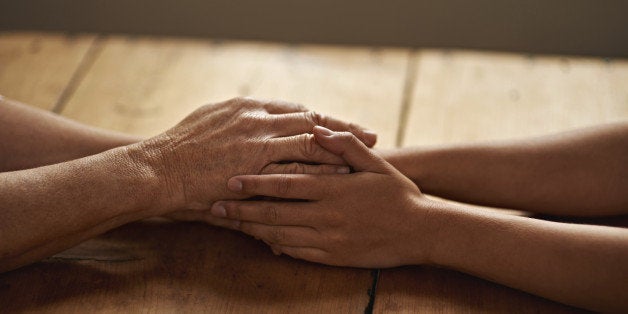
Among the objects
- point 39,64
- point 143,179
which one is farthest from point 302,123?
point 39,64

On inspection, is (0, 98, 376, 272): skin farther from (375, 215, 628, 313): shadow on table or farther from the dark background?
the dark background

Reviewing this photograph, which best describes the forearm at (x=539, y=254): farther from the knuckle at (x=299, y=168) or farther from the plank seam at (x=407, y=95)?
the plank seam at (x=407, y=95)

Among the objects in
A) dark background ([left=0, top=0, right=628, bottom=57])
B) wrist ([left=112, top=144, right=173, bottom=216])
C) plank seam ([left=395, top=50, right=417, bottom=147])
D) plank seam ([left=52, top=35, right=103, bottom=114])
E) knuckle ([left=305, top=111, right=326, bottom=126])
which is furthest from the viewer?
dark background ([left=0, top=0, right=628, bottom=57])

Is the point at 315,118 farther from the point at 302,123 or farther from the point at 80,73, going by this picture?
the point at 80,73

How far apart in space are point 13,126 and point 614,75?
137cm

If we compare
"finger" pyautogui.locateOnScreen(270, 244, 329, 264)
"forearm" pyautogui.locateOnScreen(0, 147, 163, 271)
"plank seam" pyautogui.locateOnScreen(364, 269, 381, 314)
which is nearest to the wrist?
"forearm" pyautogui.locateOnScreen(0, 147, 163, 271)

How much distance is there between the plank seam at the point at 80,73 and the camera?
1555mm

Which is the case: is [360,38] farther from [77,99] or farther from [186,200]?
[186,200]

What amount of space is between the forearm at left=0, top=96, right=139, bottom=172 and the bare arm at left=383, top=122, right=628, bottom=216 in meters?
0.54

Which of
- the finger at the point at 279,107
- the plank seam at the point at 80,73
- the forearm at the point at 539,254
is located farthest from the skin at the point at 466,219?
A: the plank seam at the point at 80,73

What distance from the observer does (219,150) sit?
3.63 feet

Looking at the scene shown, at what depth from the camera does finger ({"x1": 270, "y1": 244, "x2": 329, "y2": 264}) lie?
3.53 ft

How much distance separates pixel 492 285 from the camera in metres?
1.06

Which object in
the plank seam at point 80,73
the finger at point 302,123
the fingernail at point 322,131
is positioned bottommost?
the fingernail at point 322,131
